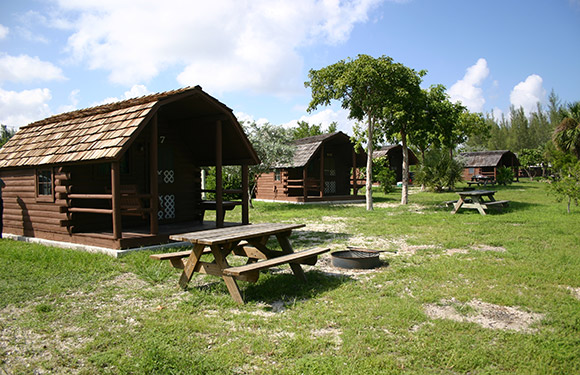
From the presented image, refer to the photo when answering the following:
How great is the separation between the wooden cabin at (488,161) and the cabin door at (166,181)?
143 ft

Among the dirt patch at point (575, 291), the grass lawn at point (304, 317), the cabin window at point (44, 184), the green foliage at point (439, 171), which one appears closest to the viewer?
the grass lawn at point (304, 317)

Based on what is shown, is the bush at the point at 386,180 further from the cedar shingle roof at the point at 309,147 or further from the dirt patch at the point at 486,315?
the dirt patch at the point at 486,315

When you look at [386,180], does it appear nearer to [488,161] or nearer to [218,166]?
[218,166]

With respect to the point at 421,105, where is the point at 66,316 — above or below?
below

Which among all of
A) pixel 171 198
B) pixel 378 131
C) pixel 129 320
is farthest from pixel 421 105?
pixel 129 320

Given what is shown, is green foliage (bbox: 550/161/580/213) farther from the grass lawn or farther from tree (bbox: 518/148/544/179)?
tree (bbox: 518/148/544/179)

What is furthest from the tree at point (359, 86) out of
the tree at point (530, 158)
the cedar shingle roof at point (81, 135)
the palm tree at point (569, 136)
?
the tree at point (530, 158)

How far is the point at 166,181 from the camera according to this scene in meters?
12.0

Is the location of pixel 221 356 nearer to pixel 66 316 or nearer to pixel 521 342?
pixel 66 316

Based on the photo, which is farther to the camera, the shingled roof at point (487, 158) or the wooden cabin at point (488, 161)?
the wooden cabin at point (488, 161)

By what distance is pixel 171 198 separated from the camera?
1221 centimetres

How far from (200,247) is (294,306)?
1.55 m

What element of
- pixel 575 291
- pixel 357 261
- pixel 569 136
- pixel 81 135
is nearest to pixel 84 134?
pixel 81 135

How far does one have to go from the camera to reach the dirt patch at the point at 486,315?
14.7ft
